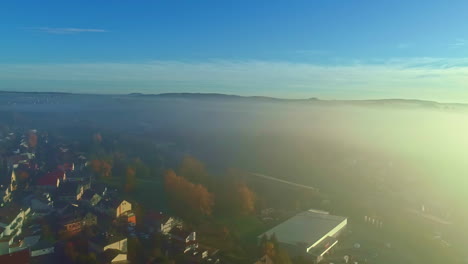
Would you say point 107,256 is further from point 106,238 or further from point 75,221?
point 75,221

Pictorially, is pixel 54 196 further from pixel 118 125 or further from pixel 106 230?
pixel 118 125

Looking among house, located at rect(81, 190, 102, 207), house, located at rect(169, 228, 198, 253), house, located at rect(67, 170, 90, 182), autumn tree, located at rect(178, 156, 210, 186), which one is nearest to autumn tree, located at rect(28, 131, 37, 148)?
house, located at rect(67, 170, 90, 182)

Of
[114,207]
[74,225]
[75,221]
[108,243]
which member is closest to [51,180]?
[114,207]

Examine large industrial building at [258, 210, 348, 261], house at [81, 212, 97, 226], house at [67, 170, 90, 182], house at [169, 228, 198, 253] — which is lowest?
large industrial building at [258, 210, 348, 261]

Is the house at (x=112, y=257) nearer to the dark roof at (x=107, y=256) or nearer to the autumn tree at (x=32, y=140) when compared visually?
the dark roof at (x=107, y=256)

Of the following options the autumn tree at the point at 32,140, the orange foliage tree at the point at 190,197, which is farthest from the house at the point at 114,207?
the autumn tree at the point at 32,140

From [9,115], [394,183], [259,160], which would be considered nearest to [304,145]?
[259,160]

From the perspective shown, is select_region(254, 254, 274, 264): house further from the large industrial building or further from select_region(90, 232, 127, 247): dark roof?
select_region(90, 232, 127, 247): dark roof

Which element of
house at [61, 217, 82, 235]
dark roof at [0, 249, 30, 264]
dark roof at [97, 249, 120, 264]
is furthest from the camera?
house at [61, 217, 82, 235]
